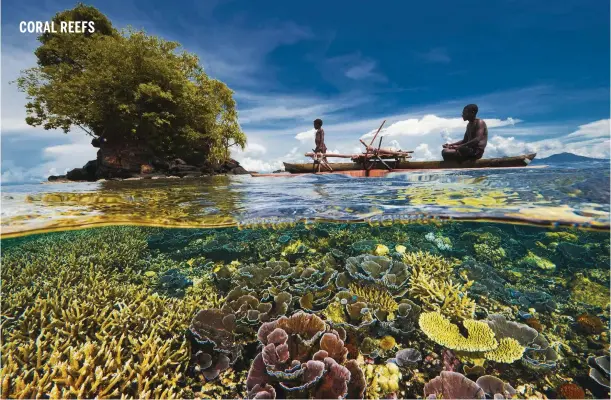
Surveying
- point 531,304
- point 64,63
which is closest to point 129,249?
point 531,304

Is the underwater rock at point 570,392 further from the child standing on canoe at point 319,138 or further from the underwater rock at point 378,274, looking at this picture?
the child standing on canoe at point 319,138

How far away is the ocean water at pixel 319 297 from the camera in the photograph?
11.1ft

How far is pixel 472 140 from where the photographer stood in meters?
11.2

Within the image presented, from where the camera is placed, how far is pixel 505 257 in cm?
807

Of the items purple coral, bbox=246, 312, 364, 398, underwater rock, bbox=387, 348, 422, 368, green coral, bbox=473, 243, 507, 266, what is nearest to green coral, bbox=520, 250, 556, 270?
green coral, bbox=473, 243, 507, 266

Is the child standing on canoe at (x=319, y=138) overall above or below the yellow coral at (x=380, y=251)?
above

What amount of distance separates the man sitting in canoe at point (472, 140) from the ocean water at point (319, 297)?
1.87m

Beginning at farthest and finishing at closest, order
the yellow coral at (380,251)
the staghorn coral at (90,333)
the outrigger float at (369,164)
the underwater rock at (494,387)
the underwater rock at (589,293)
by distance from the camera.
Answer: the outrigger float at (369,164)
the yellow coral at (380,251)
the underwater rock at (589,293)
the underwater rock at (494,387)
the staghorn coral at (90,333)

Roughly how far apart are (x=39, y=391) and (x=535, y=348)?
627cm

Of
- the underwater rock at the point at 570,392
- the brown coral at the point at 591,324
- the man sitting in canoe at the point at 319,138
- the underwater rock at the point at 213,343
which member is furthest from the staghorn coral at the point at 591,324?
the man sitting in canoe at the point at 319,138

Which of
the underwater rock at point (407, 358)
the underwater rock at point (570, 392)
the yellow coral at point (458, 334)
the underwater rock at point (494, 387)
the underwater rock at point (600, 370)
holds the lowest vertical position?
the underwater rock at point (570, 392)

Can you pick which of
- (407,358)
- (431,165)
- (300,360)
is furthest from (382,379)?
(431,165)

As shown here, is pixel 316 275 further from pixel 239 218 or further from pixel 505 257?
pixel 505 257

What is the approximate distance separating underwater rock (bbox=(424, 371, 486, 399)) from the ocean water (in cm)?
2
